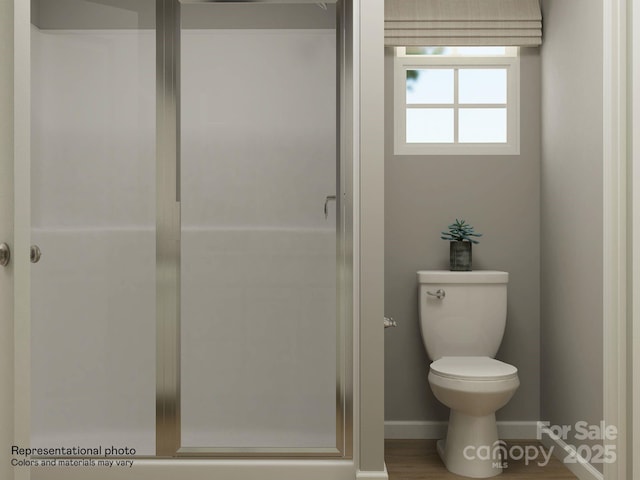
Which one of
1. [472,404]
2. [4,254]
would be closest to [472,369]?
[472,404]

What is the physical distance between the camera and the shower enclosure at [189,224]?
2.24m

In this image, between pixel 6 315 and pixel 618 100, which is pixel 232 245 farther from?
pixel 618 100

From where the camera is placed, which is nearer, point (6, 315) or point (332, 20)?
point (6, 315)

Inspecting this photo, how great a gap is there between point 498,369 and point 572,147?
964mm

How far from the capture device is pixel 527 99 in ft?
9.08

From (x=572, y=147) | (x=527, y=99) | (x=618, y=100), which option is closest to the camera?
(x=618, y=100)

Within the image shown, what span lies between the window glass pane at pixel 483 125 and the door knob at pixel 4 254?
Result: 2098 millimetres

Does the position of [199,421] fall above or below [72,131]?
below

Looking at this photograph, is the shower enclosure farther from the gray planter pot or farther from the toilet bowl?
the gray planter pot

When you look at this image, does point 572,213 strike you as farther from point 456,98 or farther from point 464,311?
point 456,98

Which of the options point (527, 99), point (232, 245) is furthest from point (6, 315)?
point (527, 99)

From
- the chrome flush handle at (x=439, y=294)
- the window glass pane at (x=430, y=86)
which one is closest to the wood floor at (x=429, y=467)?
the chrome flush handle at (x=439, y=294)

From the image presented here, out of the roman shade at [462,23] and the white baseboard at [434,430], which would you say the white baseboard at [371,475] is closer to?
the white baseboard at [434,430]

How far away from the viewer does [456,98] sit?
9.34 ft
